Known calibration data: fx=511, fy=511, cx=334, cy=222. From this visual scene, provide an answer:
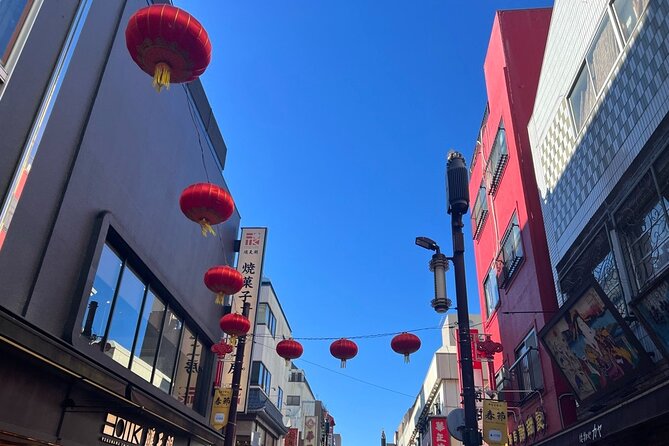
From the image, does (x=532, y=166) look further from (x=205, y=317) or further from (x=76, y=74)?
(x=76, y=74)

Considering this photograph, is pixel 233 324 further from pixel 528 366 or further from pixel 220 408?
pixel 528 366

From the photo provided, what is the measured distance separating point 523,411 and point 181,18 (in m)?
16.2

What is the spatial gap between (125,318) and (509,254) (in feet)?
45.2

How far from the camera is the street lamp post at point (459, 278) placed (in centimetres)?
872

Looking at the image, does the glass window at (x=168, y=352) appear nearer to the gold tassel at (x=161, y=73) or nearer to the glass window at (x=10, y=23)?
the glass window at (x=10, y=23)

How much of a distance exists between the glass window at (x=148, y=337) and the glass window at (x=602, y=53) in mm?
12507

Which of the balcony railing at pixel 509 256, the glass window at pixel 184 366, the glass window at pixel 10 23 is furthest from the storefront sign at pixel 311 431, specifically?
the glass window at pixel 10 23

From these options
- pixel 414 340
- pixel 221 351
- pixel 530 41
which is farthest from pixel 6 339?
pixel 530 41

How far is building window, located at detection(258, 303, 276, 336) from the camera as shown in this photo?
32781 mm

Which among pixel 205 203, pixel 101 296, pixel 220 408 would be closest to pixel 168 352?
pixel 220 408

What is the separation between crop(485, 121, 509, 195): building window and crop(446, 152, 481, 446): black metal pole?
347 inches

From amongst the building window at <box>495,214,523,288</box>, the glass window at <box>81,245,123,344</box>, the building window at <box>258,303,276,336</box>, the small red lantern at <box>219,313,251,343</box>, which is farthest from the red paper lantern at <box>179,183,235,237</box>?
the building window at <box>258,303,276,336</box>

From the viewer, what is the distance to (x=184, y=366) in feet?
54.1

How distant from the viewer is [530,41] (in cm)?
1997
